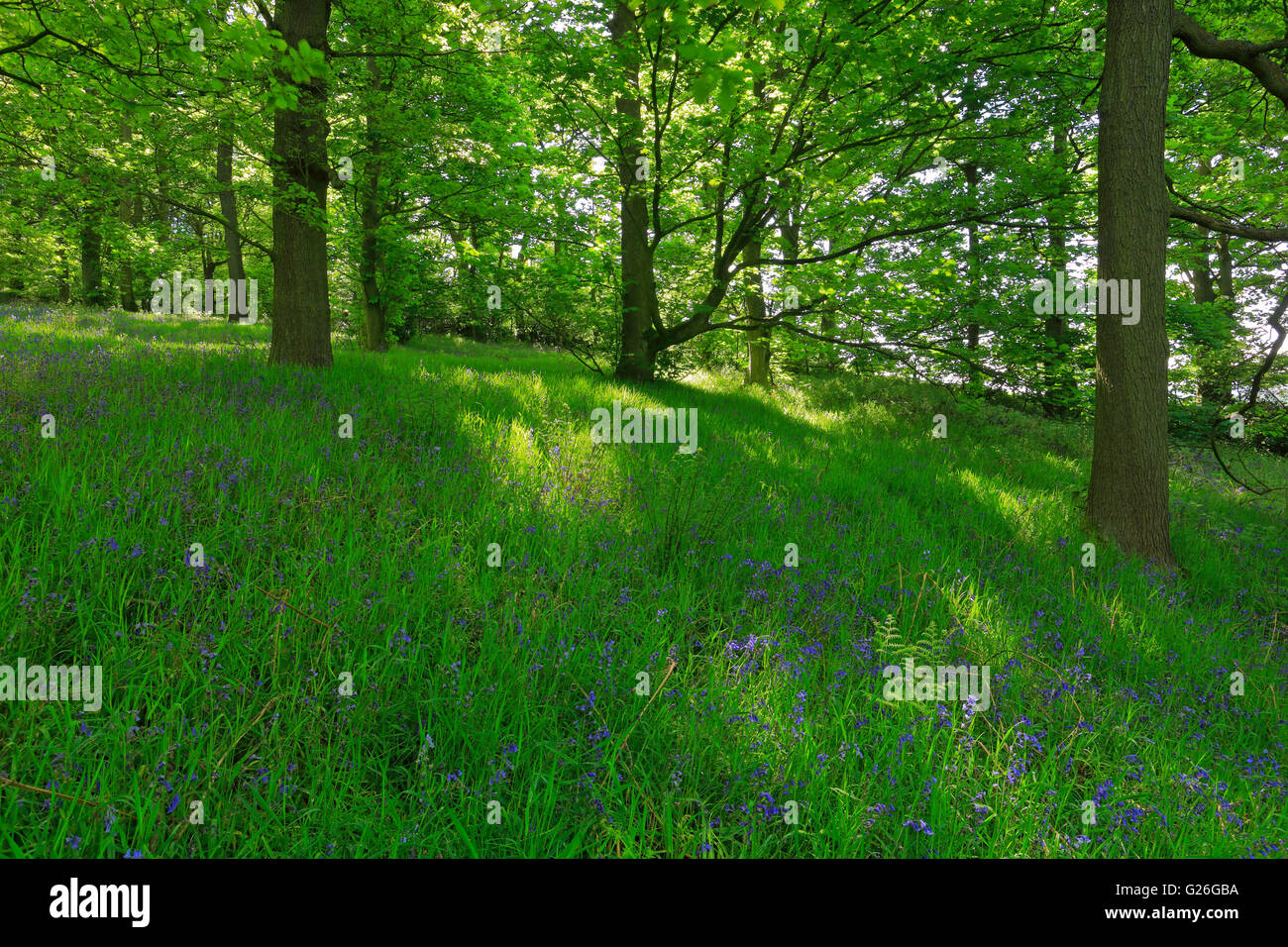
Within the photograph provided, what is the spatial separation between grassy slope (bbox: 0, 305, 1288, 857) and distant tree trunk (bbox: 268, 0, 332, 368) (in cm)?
223

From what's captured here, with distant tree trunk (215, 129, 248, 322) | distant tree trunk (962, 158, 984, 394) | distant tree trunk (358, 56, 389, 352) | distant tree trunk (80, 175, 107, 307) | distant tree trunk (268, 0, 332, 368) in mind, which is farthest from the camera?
distant tree trunk (80, 175, 107, 307)

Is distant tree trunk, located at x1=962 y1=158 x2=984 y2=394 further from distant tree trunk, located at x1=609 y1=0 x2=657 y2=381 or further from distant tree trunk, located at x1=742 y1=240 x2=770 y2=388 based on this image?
distant tree trunk, located at x1=609 y1=0 x2=657 y2=381

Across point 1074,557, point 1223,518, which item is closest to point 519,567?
point 1074,557

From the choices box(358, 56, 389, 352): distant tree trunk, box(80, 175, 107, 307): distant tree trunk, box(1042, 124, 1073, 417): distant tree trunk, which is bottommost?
box(1042, 124, 1073, 417): distant tree trunk

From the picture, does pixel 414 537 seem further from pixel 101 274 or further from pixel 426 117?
pixel 101 274

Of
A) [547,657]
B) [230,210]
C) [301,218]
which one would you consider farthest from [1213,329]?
[230,210]

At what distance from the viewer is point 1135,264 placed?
16.5 ft

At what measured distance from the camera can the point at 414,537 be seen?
3086 millimetres

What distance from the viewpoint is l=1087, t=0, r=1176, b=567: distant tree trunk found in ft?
16.3

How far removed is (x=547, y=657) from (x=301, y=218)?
7340 mm

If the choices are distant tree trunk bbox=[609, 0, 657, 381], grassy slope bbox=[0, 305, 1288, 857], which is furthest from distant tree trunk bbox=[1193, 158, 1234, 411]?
distant tree trunk bbox=[609, 0, 657, 381]

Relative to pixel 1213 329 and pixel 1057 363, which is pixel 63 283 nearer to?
pixel 1057 363

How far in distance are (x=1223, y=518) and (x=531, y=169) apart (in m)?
13.3
